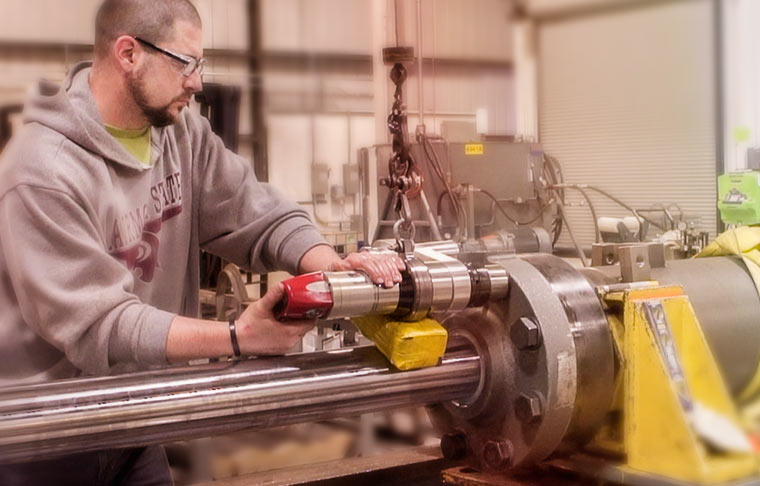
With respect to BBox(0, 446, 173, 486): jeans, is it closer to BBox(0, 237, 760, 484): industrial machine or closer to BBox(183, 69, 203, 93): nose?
BBox(0, 237, 760, 484): industrial machine

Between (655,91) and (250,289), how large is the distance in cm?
123

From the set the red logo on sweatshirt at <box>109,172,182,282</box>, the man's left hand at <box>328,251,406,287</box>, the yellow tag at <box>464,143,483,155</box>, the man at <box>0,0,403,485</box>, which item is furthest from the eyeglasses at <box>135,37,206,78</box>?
the yellow tag at <box>464,143,483,155</box>

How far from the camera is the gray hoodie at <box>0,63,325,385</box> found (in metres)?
0.85

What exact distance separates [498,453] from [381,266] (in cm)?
21

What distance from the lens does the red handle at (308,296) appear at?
736 millimetres

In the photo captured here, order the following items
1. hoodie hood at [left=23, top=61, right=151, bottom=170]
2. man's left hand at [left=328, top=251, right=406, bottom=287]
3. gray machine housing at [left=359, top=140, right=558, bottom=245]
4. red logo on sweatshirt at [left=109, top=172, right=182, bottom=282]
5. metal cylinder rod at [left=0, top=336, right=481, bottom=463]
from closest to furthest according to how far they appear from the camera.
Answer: metal cylinder rod at [left=0, top=336, right=481, bottom=463] → man's left hand at [left=328, top=251, right=406, bottom=287] → hoodie hood at [left=23, top=61, right=151, bottom=170] → red logo on sweatshirt at [left=109, top=172, right=182, bottom=282] → gray machine housing at [left=359, top=140, right=558, bottom=245]

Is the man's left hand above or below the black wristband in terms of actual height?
above

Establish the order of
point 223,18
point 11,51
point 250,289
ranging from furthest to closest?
point 250,289 → point 223,18 → point 11,51

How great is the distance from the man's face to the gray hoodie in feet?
0.17

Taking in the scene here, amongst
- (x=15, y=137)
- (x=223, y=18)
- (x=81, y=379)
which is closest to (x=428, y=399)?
(x=81, y=379)

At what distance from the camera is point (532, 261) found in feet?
2.73

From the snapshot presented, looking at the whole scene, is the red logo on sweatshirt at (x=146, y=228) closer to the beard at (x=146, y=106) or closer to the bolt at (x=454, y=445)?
the beard at (x=146, y=106)

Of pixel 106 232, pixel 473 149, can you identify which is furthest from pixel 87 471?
pixel 473 149

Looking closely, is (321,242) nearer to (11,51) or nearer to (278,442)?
(11,51)
